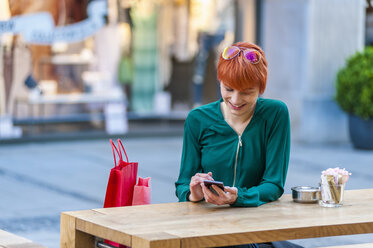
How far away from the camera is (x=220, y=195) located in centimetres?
351

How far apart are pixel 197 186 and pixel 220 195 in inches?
6.0

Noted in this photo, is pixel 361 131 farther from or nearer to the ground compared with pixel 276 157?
nearer to the ground

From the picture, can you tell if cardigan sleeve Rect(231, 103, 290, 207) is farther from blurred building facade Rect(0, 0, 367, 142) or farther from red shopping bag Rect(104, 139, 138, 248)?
blurred building facade Rect(0, 0, 367, 142)

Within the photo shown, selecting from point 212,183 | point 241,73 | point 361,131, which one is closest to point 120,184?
point 212,183

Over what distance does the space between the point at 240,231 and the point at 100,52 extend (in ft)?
34.1

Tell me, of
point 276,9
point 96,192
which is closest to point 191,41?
point 276,9

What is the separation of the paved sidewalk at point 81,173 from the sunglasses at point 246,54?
9.30ft

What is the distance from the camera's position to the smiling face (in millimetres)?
3725

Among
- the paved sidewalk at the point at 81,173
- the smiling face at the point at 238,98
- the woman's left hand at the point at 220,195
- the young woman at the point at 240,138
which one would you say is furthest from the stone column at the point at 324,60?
the woman's left hand at the point at 220,195

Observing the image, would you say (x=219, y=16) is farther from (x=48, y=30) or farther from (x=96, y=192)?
(x=96, y=192)

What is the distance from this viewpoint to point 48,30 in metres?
12.6

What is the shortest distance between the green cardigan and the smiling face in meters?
0.13

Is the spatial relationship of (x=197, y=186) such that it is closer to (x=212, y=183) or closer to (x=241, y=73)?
(x=212, y=183)

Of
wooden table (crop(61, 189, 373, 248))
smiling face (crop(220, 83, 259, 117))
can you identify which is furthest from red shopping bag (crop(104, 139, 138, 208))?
smiling face (crop(220, 83, 259, 117))
